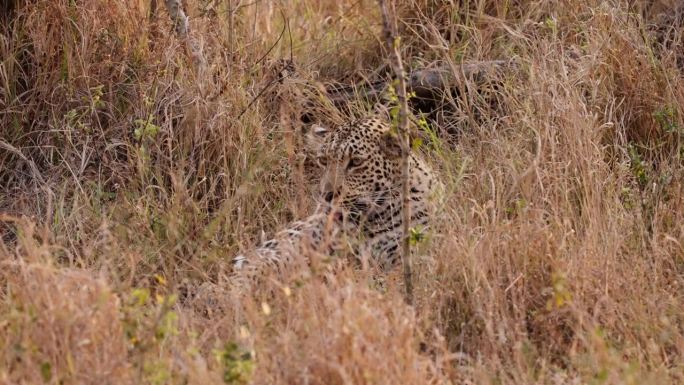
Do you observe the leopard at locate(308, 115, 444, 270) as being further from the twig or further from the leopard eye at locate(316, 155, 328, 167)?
the twig

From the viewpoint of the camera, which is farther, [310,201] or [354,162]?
[310,201]

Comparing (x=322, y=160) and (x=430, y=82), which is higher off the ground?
(x=430, y=82)

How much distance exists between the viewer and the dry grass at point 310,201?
4.43 meters

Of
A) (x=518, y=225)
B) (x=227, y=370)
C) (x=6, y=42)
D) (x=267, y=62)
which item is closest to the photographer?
(x=227, y=370)

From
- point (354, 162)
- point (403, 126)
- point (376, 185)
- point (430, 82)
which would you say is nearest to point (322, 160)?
point (354, 162)

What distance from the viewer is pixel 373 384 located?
4215mm

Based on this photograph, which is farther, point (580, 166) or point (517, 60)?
point (517, 60)

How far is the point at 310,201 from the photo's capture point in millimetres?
6777

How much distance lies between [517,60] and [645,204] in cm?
147

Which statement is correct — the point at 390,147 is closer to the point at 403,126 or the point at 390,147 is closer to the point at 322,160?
the point at 322,160

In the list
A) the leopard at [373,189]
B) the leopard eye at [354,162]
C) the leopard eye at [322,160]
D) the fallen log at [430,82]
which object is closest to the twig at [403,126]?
the leopard at [373,189]

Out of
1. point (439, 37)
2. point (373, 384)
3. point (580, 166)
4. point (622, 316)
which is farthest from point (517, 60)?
point (373, 384)

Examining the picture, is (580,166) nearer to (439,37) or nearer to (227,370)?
(439,37)

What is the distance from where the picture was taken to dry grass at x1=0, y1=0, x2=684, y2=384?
4430mm
